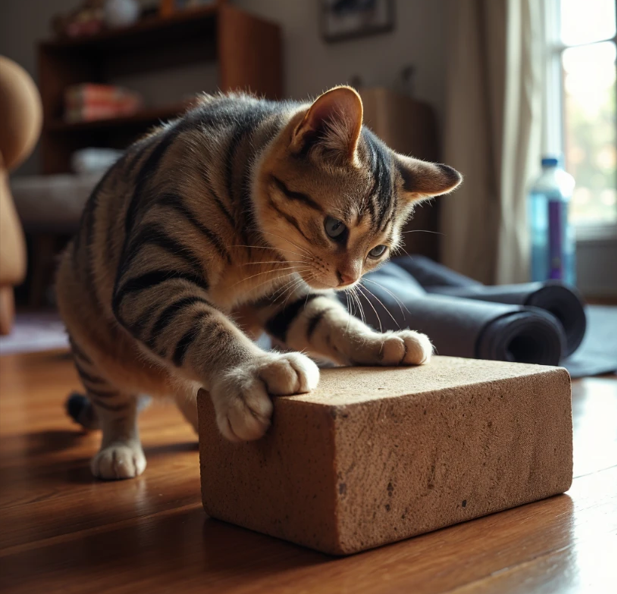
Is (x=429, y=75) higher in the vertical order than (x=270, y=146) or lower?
higher

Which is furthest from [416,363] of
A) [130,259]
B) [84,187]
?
[84,187]

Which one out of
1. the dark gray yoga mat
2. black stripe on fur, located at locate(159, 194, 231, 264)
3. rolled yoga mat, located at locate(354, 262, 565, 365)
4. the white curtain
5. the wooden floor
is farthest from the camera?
the white curtain

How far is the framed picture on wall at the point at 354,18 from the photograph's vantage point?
3996 millimetres

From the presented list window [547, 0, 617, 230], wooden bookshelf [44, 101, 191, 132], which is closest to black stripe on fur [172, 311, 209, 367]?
window [547, 0, 617, 230]

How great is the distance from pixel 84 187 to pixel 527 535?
12.3ft

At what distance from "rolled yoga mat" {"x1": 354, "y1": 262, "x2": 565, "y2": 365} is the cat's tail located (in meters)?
0.62

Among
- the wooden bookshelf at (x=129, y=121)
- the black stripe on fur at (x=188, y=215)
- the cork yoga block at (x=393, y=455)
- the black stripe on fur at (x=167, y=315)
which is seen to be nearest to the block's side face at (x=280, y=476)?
the cork yoga block at (x=393, y=455)

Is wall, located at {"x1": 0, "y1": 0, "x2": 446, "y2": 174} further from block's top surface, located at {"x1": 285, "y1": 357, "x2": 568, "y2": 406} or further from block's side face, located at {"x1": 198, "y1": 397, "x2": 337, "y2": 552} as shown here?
block's side face, located at {"x1": 198, "y1": 397, "x2": 337, "y2": 552}

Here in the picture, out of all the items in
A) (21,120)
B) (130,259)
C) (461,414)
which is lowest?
(461,414)

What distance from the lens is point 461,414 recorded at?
0.88 meters

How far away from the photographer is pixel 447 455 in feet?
2.86

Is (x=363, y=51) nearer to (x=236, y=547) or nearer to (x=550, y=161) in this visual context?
(x=550, y=161)

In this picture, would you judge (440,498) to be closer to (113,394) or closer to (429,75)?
(113,394)

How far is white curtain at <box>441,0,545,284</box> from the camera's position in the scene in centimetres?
341
